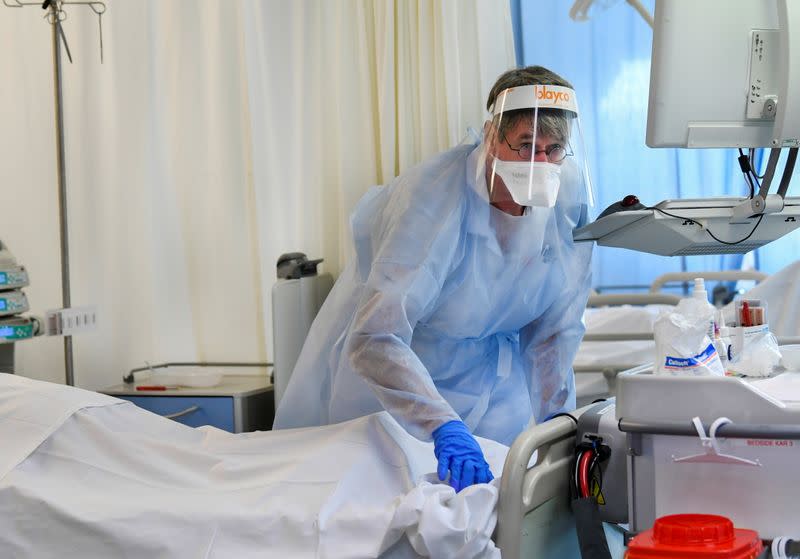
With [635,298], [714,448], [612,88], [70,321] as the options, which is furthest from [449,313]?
[612,88]

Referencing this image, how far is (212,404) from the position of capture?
2785 mm

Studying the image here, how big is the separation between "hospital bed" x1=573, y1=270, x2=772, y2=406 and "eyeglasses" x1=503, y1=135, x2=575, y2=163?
1.51 metres

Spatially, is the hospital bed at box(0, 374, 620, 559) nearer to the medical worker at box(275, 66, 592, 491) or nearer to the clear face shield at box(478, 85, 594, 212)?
the medical worker at box(275, 66, 592, 491)

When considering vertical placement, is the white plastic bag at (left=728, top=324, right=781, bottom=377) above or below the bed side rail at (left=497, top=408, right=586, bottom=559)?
above

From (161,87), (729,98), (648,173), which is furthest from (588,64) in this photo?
(729,98)

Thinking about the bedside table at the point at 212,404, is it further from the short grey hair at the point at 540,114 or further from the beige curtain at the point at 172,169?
the short grey hair at the point at 540,114

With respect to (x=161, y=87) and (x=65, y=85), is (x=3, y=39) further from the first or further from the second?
(x=161, y=87)

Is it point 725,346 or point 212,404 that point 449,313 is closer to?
point 725,346

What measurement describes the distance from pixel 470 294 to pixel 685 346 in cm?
68

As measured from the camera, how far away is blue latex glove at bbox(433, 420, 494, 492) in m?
1.67

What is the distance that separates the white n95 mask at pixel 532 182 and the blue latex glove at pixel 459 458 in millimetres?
A: 516

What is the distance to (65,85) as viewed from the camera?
3359 millimetres

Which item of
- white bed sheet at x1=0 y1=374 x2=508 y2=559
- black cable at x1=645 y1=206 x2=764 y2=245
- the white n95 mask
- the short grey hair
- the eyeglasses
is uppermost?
the short grey hair

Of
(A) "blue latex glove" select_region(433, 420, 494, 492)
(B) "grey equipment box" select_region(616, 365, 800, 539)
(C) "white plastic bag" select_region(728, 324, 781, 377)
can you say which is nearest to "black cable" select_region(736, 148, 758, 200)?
(C) "white plastic bag" select_region(728, 324, 781, 377)
